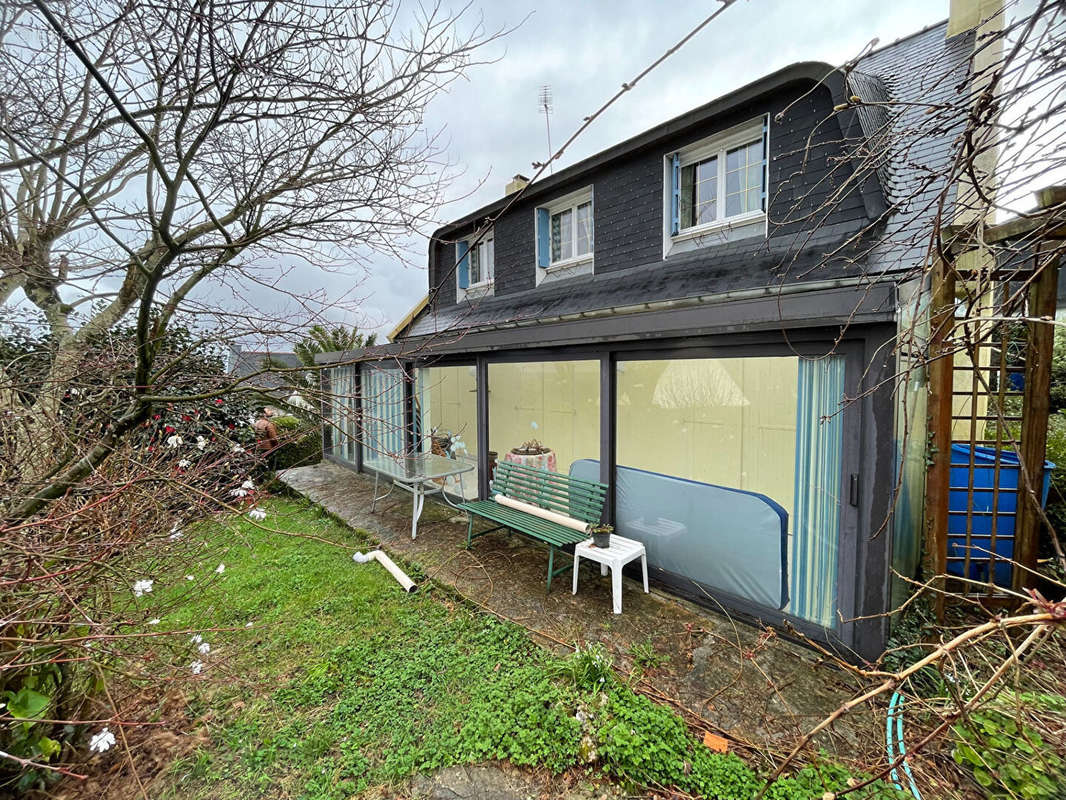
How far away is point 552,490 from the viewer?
14.5 ft

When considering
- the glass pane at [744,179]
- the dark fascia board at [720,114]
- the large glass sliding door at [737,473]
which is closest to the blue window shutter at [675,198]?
the dark fascia board at [720,114]

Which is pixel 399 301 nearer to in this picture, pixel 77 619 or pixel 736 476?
pixel 77 619

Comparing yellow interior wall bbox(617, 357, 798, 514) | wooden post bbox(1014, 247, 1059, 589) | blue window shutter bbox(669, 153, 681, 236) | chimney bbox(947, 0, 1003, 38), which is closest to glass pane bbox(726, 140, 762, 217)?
blue window shutter bbox(669, 153, 681, 236)

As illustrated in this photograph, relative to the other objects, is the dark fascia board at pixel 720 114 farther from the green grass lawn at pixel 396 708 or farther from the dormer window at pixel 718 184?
the green grass lawn at pixel 396 708

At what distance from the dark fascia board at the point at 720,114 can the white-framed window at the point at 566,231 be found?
30 cm

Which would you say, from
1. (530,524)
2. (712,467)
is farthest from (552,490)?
(712,467)

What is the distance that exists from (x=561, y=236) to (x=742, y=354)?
4664mm

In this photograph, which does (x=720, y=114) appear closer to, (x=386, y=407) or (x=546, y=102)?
(x=546, y=102)

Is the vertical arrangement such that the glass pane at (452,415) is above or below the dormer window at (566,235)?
below

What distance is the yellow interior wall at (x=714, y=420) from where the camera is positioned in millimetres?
3221

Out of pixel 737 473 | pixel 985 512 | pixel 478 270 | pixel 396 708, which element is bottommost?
pixel 396 708

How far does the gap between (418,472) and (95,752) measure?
3.61 m

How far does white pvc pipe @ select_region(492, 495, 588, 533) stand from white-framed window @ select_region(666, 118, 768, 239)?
3.66 meters

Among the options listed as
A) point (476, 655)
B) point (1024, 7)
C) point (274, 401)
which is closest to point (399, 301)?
point (274, 401)
